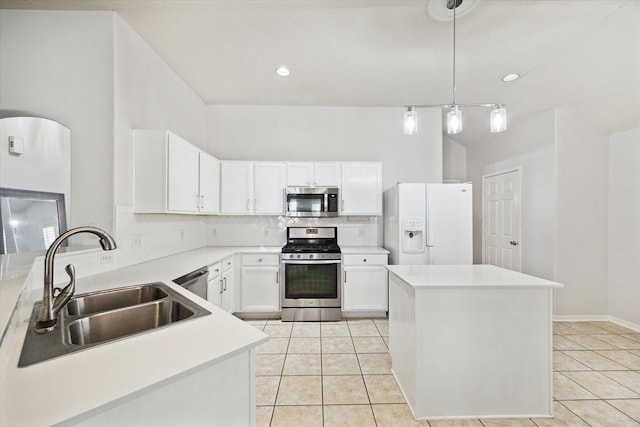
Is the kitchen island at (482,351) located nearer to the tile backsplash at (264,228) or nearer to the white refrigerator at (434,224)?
the white refrigerator at (434,224)

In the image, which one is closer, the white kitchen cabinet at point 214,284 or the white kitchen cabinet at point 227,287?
the white kitchen cabinet at point 214,284

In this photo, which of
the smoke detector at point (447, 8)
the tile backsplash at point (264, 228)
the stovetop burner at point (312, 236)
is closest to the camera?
the smoke detector at point (447, 8)

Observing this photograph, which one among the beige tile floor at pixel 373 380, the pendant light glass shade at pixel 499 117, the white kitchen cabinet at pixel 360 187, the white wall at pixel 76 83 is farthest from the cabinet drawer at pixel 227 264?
the pendant light glass shade at pixel 499 117

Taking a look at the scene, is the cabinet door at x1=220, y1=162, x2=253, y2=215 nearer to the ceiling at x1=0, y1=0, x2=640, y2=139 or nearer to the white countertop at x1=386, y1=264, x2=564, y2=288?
the ceiling at x1=0, y1=0, x2=640, y2=139

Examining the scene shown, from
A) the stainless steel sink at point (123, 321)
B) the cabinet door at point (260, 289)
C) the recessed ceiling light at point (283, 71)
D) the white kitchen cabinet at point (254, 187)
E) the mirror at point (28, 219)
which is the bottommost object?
the cabinet door at point (260, 289)

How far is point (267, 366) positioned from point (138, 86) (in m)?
2.79

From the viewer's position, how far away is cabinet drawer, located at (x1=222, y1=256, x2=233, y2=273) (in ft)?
10.0

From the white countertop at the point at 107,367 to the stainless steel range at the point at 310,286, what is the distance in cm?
220

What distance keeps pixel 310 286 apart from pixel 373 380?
140cm

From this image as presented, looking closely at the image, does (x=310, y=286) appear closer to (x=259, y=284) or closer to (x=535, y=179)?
(x=259, y=284)

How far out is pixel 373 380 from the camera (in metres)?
2.21

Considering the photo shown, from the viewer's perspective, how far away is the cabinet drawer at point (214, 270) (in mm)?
2686

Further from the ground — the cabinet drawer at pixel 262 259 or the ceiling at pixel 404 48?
the ceiling at pixel 404 48

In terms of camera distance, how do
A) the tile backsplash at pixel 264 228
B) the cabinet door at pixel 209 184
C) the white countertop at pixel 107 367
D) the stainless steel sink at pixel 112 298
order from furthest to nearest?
the tile backsplash at pixel 264 228
the cabinet door at pixel 209 184
the stainless steel sink at pixel 112 298
the white countertop at pixel 107 367
